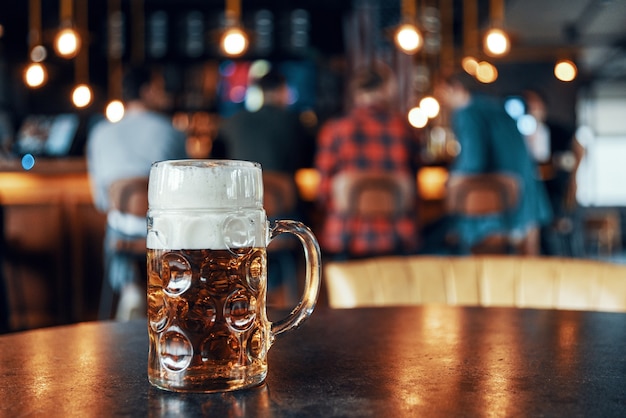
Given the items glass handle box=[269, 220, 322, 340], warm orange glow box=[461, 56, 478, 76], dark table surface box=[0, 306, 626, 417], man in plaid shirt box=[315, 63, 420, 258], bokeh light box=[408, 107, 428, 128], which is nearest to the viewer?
dark table surface box=[0, 306, 626, 417]

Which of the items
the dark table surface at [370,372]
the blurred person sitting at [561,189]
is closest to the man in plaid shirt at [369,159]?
the blurred person sitting at [561,189]

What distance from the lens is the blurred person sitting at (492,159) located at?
420 cm

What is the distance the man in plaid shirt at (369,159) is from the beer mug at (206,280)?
126 inches

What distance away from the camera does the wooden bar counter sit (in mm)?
4676

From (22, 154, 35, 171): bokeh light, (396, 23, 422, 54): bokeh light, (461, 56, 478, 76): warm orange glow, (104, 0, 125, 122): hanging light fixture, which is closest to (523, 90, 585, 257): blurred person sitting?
(461, 56, 478, 76): warm orange glow

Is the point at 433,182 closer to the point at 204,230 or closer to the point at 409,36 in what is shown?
the point at 409,36

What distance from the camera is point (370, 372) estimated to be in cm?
70

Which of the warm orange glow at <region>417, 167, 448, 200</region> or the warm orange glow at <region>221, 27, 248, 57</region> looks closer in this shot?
the warm orange glow at <region>221, 27, 248, 57</region>

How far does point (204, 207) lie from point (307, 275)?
108mm

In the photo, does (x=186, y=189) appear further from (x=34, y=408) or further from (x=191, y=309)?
(x=34, y=408)

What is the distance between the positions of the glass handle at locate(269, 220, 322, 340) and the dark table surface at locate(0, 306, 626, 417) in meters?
0.04

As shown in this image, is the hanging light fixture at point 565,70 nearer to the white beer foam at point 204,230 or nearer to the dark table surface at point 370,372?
the dark table surface at point 370,372

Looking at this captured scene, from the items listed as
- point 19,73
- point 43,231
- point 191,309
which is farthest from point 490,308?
point 19,73

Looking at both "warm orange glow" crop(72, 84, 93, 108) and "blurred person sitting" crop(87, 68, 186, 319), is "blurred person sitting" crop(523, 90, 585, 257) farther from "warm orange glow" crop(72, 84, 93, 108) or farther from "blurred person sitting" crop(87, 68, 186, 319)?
"warm orange glow" crop(72, 84, 93, 108)
